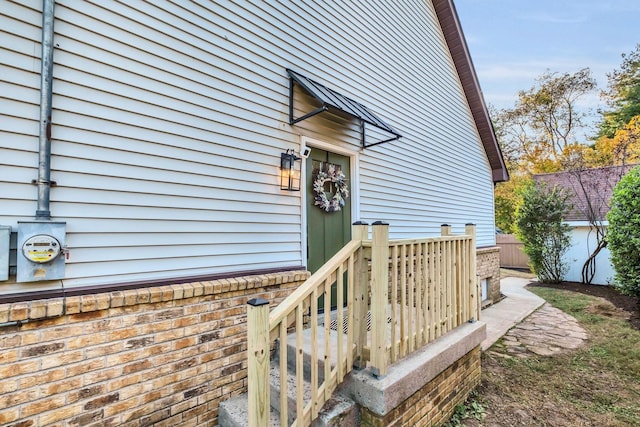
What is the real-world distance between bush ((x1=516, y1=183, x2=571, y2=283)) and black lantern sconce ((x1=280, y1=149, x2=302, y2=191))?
9.85 m

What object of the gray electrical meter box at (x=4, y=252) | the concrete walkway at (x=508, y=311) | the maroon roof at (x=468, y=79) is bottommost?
the concrete walkway at (x=508, y=311)

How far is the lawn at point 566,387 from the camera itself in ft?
9.82

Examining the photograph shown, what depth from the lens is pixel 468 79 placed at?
24.1 ft

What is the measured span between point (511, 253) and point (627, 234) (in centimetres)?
753

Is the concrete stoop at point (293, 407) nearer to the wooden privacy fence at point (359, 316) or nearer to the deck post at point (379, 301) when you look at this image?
the wooden privacy fence at point (359, 316)

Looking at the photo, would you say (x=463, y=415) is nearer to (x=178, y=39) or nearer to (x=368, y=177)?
(x=368, y=177)

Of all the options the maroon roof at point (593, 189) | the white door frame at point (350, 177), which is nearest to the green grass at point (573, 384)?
the white door frame at point (350, 177)

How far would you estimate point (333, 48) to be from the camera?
4199mm

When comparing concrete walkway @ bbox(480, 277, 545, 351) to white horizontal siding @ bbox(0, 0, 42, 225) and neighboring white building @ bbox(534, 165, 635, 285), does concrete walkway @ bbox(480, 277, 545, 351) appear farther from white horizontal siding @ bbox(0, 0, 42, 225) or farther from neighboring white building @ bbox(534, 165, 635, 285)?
white horizontal siding @ bbox(0, 0, 42, 225)

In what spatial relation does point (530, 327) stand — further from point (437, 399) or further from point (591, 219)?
point (591, 219)

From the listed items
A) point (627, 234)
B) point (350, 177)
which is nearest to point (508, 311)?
point (627, 234)

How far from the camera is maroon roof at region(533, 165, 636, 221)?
10.5 meters

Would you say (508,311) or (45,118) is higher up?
(45,118)

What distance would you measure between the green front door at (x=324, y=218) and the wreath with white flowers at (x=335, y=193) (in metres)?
0.03
